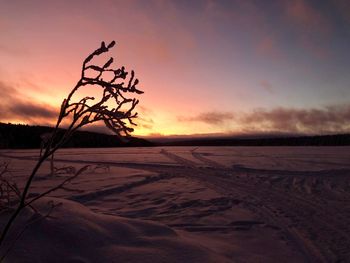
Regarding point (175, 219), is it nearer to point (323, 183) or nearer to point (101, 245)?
point (101, 245)

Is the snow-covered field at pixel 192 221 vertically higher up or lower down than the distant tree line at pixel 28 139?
lower down

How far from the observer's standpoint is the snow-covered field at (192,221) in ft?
12.7

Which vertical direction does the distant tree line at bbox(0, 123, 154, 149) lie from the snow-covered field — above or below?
above

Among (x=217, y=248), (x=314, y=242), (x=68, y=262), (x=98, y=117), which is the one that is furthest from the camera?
(x=314, y=242)

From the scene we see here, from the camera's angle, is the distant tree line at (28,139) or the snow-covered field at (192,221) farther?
the distant tree line at (28,139)

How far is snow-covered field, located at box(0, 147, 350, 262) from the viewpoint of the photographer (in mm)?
3877

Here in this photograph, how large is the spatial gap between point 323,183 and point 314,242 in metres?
6.99

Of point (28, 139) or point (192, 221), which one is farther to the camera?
point (28, 139)

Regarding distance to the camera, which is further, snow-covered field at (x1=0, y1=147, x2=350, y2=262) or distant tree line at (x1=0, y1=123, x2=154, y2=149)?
distant tree line at (x1=0, y1=123, x2=154, y2=149)

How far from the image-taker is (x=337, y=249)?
16.5ft

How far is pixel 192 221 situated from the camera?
652 centimetres

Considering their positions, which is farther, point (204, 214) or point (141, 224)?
point (204, 214)

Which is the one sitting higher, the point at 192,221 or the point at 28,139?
the point at 28,139

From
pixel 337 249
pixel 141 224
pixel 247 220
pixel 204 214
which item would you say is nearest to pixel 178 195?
pixel 204 214
